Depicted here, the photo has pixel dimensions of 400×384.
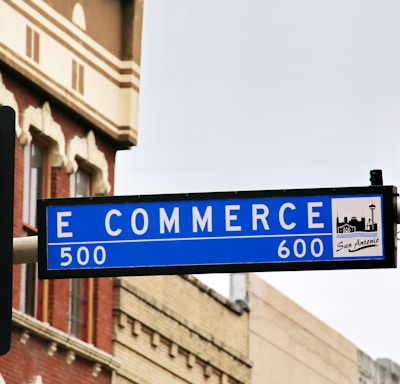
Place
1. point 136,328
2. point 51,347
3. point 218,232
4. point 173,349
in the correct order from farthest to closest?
point 173,349
point 136,328
point 51,347
point 218,232

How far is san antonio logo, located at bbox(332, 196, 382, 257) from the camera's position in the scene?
10047mm

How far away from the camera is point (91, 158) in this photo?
89.9 ft

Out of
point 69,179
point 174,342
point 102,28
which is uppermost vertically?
point 102,28

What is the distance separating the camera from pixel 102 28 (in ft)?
92.2

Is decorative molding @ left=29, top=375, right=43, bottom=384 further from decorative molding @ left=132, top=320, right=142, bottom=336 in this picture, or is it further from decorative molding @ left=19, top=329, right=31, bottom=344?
decorative molding @ left=132, top=320, right=142, bottom=336

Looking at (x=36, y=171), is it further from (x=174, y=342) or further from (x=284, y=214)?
(x=284, y=214)

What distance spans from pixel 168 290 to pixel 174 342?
3.01 ft

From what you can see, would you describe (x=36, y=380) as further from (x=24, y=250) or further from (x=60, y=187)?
(x=24, y=250)

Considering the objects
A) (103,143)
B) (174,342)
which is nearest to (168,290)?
(174,342)

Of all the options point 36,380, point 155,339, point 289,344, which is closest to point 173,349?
point 155,339

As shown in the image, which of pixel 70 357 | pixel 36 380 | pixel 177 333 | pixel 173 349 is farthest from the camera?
pixel 177 333

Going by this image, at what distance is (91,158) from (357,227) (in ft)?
57.6

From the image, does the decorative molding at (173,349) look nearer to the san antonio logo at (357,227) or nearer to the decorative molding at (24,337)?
the decorative molding at (24,337)

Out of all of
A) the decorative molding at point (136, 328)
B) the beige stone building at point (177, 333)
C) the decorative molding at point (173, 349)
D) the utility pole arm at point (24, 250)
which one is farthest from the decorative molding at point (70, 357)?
the utility pole arm at point (24, 250)
